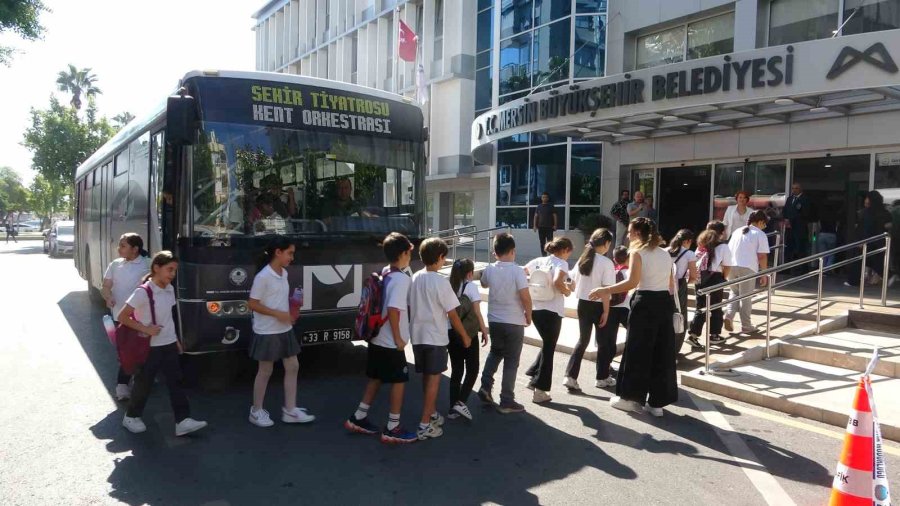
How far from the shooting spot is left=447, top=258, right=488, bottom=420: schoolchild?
533 centimetres

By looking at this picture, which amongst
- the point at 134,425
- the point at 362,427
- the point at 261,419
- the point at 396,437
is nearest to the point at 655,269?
the point at 396,437

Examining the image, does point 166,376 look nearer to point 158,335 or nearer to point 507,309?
point 158,335

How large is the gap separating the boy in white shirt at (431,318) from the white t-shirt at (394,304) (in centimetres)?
12

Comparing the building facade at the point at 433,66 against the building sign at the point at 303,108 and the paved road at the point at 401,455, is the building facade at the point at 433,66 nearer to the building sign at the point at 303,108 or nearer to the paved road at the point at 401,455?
the building sign at the point at 303,108

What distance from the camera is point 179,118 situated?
5.66 m

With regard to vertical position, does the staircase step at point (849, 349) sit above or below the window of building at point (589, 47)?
below

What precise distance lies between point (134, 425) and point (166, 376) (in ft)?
1.60

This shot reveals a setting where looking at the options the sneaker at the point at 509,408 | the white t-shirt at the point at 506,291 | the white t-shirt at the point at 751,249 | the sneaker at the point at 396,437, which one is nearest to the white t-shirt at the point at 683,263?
the white t-shirt at the point at 751,249

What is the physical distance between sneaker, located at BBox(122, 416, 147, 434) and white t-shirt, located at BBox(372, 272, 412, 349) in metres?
2.00

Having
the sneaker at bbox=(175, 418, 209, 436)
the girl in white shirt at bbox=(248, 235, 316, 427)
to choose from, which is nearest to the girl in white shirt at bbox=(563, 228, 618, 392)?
the girl in white shirt at bbox=(248, 235, 316, 427)

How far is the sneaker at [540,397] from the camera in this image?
19.8ft

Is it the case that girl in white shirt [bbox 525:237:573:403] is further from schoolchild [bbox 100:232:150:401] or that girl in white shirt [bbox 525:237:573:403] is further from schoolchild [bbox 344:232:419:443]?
schoolchild [bbox 100:232:150:401]

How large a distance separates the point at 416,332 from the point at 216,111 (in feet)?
9.45

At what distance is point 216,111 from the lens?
5930 millimetres
